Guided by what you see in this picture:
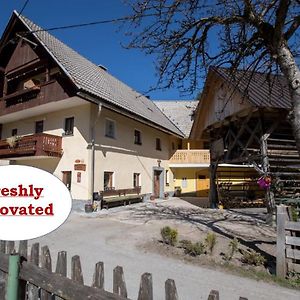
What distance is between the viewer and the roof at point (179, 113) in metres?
30.5

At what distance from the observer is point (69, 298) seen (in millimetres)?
2541

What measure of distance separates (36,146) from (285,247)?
13959 millimetres

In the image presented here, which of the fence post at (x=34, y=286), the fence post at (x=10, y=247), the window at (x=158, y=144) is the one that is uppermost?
the window at (x=158, y=144)

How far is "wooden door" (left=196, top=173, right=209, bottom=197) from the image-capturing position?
27.8 meters

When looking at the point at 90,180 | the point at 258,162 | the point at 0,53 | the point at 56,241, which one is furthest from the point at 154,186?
the point at 56,241

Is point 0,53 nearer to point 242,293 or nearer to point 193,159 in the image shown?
point 193,159

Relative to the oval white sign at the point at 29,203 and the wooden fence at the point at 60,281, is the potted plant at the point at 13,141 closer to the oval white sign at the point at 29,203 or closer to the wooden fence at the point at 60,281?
the wooden fence at the point at 60,281

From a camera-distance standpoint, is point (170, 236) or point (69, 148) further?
point (69, 148)

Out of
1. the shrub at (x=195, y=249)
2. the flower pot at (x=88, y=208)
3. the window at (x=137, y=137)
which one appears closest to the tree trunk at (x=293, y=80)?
the shrub at (x=195, y=249)

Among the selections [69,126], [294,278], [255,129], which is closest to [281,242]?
[294,278]

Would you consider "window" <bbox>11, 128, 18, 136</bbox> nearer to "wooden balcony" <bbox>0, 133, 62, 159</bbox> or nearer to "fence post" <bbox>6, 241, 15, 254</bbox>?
"wooden balcony" <bbox>0, 133, 62, 159</bbox>

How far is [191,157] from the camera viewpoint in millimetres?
26125

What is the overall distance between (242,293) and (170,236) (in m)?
2.97

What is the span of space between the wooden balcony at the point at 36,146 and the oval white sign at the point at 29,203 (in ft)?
48.2
